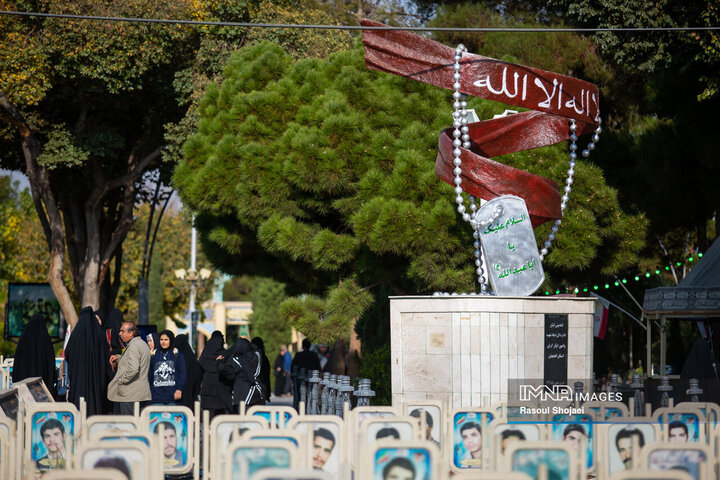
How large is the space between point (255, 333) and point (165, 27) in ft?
132

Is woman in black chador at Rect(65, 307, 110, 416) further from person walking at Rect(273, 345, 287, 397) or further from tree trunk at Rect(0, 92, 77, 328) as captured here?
person walking at Rect(273, 345, 287, 397)

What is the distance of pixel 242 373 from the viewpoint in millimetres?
14195

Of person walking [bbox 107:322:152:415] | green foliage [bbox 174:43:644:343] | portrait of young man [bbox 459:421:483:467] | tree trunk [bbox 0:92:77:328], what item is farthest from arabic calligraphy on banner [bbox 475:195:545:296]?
tree trunk [bbox 0:92:77:328]

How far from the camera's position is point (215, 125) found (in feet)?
60.8

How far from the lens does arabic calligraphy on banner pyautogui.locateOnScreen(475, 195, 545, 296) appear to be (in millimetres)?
12461

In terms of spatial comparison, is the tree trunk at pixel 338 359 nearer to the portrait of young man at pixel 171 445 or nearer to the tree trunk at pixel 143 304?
the tree trunk at pixel 143 304

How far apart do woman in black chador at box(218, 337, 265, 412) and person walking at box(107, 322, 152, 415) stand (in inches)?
100

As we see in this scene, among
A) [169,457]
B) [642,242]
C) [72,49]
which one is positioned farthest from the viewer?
[72,49]

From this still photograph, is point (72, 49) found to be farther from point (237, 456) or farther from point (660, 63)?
point (237, 456)

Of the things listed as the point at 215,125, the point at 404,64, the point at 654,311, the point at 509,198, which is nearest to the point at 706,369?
the point at 654,311

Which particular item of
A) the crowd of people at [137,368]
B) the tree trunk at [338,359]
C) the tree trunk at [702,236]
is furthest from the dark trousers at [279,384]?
the crowd of people at [137,368]

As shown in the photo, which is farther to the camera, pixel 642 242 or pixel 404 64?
pixel 642 242

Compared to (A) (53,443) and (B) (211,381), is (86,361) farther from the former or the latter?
(A) (53,443)

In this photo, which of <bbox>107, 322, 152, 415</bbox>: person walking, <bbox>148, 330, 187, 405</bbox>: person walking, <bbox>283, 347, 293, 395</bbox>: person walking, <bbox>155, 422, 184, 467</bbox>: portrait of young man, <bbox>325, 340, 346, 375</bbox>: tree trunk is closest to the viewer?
<bbox>155, 422, 184, 467</bbox>: portrait of young man
